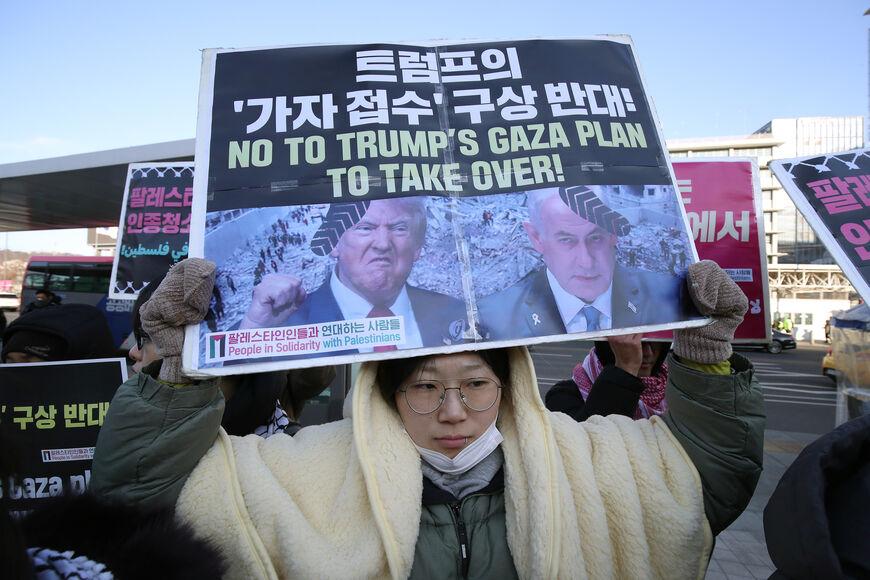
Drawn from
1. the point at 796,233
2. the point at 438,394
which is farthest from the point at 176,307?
the point at 796,233

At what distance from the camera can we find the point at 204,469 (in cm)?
141

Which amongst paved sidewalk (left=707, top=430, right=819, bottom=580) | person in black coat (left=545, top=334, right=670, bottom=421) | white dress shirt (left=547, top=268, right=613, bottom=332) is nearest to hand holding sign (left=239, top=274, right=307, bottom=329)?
white dress shirt (left=547, top=268, right=613, bottom=332)

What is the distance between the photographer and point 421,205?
4.75 ft

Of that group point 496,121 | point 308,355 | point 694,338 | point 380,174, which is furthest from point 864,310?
point 308,355

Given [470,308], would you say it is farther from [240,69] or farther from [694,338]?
[240,69]

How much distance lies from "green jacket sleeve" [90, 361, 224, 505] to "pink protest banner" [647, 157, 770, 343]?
6.65 ft

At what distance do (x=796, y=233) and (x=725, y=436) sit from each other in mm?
47116

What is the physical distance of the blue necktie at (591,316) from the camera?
1.39 meters

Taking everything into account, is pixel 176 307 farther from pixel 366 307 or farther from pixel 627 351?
pixel 627 351

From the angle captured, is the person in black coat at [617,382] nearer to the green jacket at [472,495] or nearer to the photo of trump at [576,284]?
the green jacket at [472,495]

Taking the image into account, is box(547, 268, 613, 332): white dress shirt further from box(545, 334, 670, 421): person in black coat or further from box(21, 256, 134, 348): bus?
box(21, 256, 134, 348): bus

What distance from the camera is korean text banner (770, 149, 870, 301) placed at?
1.52 metres

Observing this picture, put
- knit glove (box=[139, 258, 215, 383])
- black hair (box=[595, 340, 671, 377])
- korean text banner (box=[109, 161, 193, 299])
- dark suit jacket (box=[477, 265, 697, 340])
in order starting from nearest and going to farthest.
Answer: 1. knit glove (box=[139, 258, 215, 383])
2. dark suit jacket (box=[477, 265, 697, 340])
3. black hair (box=[595, 340, 671, 377])
4. korean text banner (box=[109, 161, 193, 299])

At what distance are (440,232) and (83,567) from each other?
40.8 inches
